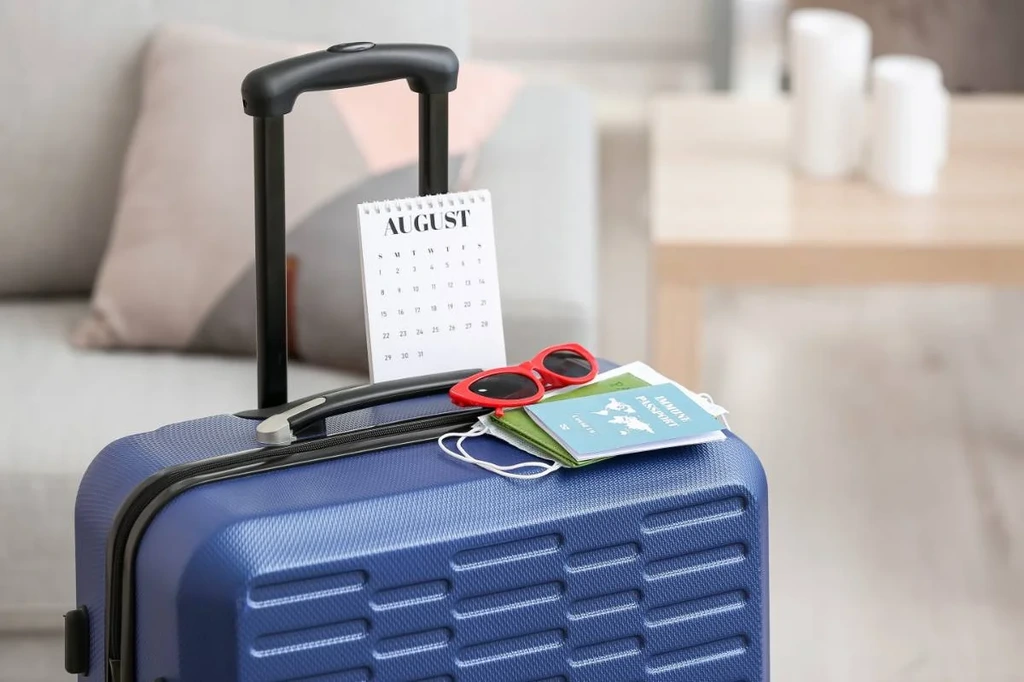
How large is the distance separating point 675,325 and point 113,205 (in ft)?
2.34

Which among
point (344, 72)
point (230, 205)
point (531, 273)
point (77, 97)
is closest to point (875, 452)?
point (531, 273)

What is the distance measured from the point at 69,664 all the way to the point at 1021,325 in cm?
218

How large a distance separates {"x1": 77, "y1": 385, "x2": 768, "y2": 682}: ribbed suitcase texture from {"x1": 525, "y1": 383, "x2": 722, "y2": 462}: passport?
2cm

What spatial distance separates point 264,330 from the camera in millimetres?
888

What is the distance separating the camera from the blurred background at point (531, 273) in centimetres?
145

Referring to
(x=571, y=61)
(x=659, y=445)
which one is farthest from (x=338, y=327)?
(x=571, y=61)

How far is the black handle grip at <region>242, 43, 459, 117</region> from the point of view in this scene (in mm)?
846

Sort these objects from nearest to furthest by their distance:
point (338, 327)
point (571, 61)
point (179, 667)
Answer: point (179, 667)
point (338, 327)
point (571, 61)

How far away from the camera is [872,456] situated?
2.17 m

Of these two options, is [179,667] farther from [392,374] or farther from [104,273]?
[104,273]

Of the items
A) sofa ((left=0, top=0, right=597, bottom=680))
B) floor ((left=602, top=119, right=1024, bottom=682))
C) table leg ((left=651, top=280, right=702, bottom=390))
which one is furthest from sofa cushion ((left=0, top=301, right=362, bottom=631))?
floor ((left=602, top=119, right=1024, bottom=682))

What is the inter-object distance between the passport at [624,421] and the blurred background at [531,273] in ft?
1.79

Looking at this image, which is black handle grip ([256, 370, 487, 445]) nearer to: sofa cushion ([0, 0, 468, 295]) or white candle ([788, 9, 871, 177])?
sofa cushion ([0, 0, 468, 295])

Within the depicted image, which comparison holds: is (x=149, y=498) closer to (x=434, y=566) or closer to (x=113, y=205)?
(x=434, y=566)
